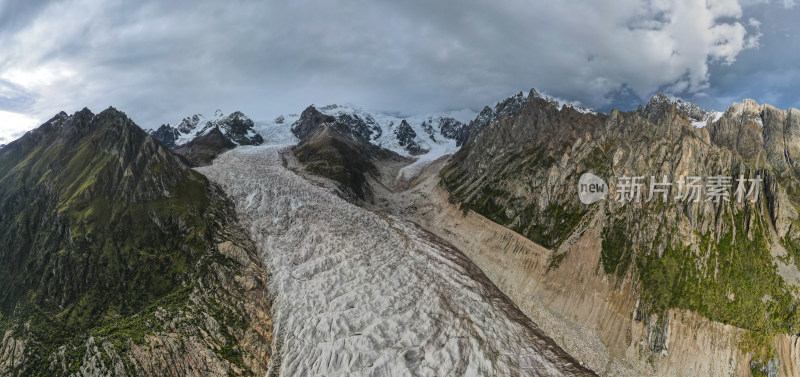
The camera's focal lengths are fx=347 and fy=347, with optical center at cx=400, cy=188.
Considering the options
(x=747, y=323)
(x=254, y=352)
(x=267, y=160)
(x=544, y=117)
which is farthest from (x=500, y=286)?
(x=267, y=160)

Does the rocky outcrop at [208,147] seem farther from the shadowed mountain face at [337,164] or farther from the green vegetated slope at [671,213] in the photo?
the green vegetated slope at [671,213]

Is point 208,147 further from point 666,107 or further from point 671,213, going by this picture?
point 666,107

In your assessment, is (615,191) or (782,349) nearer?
(782,349)

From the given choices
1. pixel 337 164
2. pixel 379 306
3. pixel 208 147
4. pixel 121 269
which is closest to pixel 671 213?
pixel 379 306

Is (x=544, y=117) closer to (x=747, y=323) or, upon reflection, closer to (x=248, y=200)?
(x=747, y=323)

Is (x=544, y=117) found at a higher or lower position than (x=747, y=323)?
higher

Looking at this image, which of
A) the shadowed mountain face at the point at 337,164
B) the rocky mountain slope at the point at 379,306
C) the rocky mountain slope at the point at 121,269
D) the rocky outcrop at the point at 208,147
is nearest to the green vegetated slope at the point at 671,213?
the rocky mountain slope at the point at 379,306
